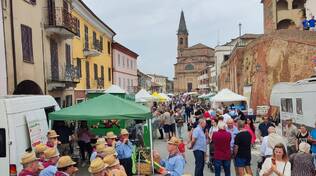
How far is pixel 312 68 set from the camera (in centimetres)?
2917

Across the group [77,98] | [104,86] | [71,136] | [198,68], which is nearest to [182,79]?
[198,68]

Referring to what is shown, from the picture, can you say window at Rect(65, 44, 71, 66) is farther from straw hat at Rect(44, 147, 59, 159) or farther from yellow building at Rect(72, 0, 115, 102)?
straw hat at Rect(44, 147, 59, 159)

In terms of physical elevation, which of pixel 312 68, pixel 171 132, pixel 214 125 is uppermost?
pixel 312 68

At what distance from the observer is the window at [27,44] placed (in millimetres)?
16281

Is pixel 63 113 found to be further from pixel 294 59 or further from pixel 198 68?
pixel 198 68

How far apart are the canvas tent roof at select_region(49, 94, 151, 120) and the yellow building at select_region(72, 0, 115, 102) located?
14.0m

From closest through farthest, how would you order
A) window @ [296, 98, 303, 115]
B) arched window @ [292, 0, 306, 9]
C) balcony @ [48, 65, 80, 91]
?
window @ [296, 98, 303, 115] → balcony @ [48, 65, 80, 91] → arched window @ [292, 0, 306, 9]

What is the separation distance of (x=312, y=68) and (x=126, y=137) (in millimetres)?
22972

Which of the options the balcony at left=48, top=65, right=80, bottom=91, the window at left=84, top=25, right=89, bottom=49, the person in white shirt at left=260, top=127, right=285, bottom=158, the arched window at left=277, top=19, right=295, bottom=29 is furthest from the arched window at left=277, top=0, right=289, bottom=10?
the person in white shirt at left=260, top=127, right=285, bottom=158

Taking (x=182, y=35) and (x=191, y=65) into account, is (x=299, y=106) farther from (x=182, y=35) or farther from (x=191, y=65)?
(x=182, y=35)

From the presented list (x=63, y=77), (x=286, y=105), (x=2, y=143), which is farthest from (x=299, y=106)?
(x=63, y=77)

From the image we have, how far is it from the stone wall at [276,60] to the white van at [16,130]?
2423 centimetres

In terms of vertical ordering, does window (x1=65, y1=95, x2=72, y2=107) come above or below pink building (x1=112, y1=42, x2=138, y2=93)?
below

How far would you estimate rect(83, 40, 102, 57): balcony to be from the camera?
27.3 m
